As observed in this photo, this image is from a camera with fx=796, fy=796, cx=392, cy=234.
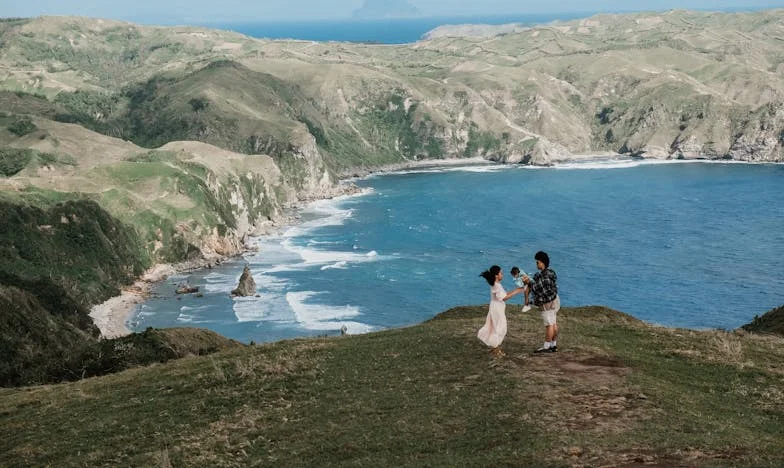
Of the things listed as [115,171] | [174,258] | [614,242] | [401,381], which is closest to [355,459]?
[401,381]

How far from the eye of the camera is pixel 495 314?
97.0 feet

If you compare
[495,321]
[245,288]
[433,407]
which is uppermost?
[495,321]

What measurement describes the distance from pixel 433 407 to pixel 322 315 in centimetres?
10736

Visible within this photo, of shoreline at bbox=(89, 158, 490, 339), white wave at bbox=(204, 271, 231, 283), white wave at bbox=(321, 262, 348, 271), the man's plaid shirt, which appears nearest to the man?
the man's plaid shirt

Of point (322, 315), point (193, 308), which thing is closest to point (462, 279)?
point (322, 315)

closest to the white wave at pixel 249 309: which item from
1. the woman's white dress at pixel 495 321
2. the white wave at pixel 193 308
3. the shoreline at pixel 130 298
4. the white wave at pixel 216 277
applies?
the white wave at pixel 193 308

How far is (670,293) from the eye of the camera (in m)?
142

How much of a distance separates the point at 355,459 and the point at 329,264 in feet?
493

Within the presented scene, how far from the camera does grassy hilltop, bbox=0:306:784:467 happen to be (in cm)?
2197

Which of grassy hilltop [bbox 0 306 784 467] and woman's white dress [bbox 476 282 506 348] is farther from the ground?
woman's white dress [bbox 476 282 506 348]

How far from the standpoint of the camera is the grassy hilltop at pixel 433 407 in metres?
A: 22.0

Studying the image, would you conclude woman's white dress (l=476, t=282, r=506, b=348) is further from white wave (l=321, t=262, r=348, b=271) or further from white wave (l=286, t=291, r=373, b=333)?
white wave (l=321, t=262, r=348, b=271)

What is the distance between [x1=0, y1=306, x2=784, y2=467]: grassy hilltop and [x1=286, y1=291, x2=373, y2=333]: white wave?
86.3m

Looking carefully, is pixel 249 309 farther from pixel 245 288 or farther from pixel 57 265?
pixel 57 265
